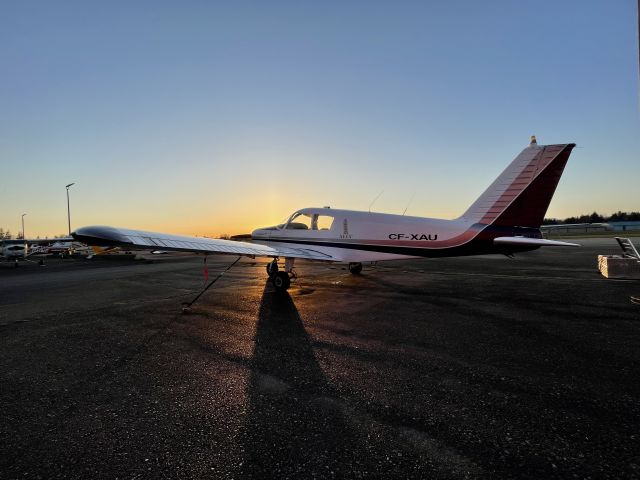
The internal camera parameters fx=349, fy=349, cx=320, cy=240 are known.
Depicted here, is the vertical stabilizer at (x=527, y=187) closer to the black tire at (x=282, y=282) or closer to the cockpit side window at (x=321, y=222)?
the cockpit side window at (x=321, y=222)

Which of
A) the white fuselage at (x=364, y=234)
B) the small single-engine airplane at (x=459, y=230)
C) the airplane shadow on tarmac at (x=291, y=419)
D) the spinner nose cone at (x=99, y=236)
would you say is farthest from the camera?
the white fuselage at (x=364, y=234)

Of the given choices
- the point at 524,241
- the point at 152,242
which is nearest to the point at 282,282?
the point at 152,242

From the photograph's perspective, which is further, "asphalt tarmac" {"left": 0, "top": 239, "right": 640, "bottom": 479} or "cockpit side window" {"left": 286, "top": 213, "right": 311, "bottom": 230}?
"cockpit side window" {"left": 286, "top": 213, "right": 311, "bottom": 230}

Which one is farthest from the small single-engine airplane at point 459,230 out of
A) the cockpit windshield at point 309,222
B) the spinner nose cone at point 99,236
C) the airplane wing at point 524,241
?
the spinner nose cone at point 99,236

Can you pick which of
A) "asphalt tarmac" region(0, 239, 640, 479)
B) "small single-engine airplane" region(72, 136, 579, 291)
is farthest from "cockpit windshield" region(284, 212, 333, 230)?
"asphalt tarmac" region(0, 239, 640, 479)

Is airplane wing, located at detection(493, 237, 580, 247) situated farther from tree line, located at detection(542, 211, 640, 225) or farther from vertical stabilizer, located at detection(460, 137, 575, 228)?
tree line, located at detection(542, 211, 640, 225)

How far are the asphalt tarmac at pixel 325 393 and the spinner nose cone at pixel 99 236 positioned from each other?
1.78 meters

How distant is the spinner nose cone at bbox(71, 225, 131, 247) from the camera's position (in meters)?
7.14

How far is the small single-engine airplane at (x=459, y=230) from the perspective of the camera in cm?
1096

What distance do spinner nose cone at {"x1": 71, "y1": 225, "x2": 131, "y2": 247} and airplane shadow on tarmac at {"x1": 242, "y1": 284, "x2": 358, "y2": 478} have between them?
3.96 meters

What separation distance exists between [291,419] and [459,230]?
9898 mm

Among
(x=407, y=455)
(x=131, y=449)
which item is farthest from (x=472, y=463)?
(x=131, y=449)

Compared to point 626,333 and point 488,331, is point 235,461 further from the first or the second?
point 626,333

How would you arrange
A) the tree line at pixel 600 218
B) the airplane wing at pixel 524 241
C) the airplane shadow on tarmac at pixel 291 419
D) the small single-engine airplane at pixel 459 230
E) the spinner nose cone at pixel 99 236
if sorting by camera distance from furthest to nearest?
the tree line at pixel 600 218, the small single-engine airplane at pixel 459 230, the airplane wing at pixel 524 241, the spinner nose cone at pixel 99 236, the airplane shadow on tarmac at pixel 291 419
